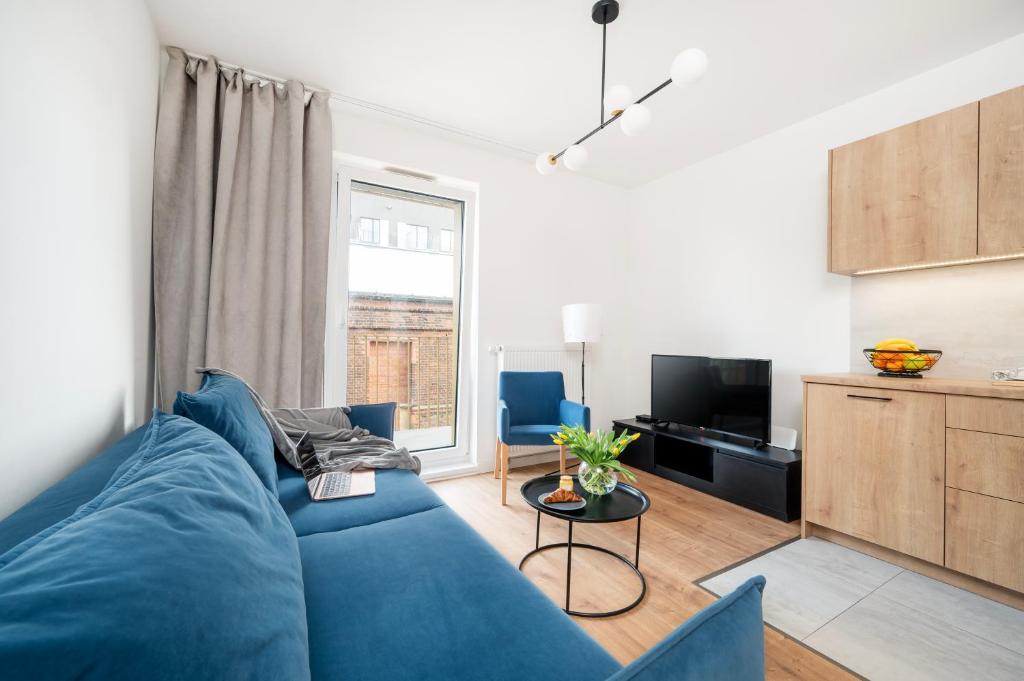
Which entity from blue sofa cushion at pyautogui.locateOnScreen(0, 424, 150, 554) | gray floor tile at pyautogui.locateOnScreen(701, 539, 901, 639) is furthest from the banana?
blue sofa cushion at pyautogui.locateOnScreen(0, 424, 150, 554)

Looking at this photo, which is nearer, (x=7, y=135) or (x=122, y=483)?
(x=122, y=483)

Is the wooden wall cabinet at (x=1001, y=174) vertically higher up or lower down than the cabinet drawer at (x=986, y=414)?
higher up

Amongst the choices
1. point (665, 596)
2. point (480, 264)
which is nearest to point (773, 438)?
point (665, 596)

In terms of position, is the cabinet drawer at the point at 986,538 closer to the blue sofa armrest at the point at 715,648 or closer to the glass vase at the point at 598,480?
the glass vase at the point at 598,480

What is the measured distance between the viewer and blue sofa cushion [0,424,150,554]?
691 mm

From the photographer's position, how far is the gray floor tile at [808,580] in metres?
1.77

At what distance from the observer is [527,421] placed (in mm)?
3449

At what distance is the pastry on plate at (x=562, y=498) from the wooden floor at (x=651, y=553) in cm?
39

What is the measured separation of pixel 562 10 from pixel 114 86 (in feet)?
6.30

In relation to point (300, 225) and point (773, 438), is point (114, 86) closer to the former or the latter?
point (300, 225)

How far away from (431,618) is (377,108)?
3.11 m

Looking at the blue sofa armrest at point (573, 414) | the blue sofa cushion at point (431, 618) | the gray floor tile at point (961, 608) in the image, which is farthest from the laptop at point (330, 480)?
the gray floor tile at point (961, 608)

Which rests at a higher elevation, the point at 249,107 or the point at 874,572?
the point at 249,107

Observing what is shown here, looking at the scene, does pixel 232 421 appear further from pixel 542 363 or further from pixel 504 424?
pixel 542 363
